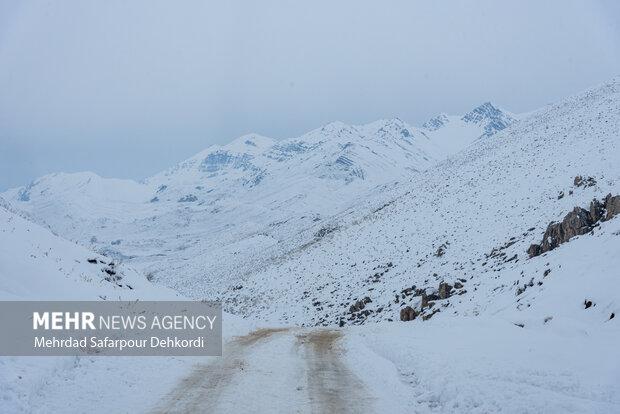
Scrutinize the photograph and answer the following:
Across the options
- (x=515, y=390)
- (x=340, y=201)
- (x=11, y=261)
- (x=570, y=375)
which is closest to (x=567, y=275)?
(x=570, y=375)

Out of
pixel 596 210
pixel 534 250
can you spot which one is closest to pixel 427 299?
pixel 534 250

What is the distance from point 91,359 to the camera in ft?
28.5

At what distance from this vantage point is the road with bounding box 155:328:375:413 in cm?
709

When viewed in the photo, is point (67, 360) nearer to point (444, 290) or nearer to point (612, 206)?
point (444, 290)

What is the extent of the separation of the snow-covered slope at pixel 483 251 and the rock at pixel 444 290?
33 cm

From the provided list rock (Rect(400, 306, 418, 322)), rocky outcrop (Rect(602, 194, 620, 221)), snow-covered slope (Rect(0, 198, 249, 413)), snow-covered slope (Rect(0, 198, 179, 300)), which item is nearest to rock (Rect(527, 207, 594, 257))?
rocky outcrop (Rect(602, 194, 620, 221))

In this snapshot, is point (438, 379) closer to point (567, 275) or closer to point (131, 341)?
point (567, 275)

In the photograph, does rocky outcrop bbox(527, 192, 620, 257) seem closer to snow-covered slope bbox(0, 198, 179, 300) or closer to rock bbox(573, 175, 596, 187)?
rock bbox(573, 175, 596, 187)

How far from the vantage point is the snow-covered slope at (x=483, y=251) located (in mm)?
13352

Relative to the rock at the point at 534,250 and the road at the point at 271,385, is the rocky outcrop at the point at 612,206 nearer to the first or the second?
the rock at the point at 534,250

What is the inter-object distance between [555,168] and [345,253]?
20.6m

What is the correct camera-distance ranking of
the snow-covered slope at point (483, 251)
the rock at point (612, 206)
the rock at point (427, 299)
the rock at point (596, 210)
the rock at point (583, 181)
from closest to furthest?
the snow-covered slope at point (483, 251) → the rock at point (612, 206) → the rock at point (596, 210) → the rock at point (427, 299) → the rock at point (583, 181)

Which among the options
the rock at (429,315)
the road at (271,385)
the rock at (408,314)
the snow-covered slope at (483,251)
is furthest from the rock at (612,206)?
the road at (271,385)

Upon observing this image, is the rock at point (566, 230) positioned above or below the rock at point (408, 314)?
above
